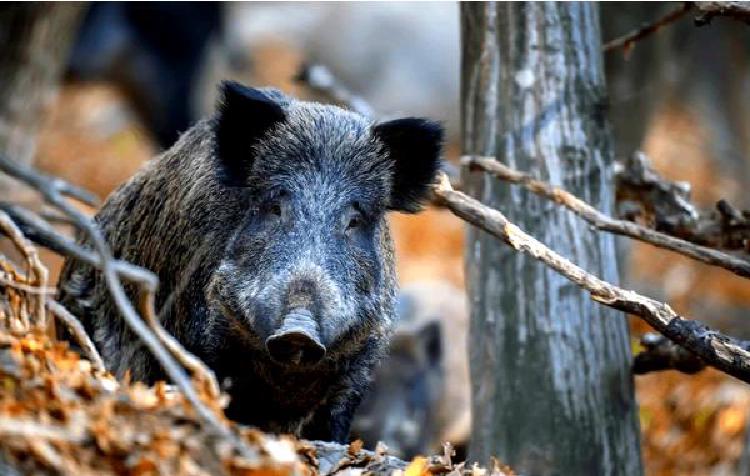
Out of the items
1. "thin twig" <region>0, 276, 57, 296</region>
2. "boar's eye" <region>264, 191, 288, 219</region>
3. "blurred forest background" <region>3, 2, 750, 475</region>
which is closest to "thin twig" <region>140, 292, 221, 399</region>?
"thin twig" <region>0, 276, 57, 296</region>

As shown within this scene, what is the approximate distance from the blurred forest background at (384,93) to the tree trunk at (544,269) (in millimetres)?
3939

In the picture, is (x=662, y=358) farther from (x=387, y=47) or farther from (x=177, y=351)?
(x=387, y=47)

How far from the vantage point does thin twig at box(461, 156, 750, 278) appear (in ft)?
13.4

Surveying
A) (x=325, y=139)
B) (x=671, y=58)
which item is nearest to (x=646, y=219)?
(x=325, y=139)

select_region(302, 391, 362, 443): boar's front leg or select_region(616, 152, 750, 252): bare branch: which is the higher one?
select_region(616, 152, 750, 252): bare branch

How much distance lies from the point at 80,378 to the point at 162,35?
13.6 metres

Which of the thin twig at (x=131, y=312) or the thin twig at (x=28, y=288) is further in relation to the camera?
the thin twig at (x=28, y=288)

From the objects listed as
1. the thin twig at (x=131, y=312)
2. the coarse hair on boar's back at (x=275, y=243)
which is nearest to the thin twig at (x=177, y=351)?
the thin twig at (x=131, y=312)

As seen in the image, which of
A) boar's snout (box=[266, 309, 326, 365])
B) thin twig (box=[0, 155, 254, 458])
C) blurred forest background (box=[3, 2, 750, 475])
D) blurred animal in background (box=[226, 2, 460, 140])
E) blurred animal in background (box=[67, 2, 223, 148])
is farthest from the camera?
blurred animal in background (box=[226, 2, 460, 140])

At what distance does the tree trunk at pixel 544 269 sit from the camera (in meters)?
4.88

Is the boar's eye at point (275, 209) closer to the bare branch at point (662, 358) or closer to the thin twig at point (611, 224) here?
the thin twig at point (611, 224)

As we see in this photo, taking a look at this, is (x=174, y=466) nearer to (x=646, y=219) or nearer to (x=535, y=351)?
(x=535, y=351)

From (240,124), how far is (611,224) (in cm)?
141

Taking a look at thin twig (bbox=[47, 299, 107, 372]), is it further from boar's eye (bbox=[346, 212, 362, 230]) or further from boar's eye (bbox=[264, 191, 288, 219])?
boar's eye (bbox=[346, 212, 362, 230])
